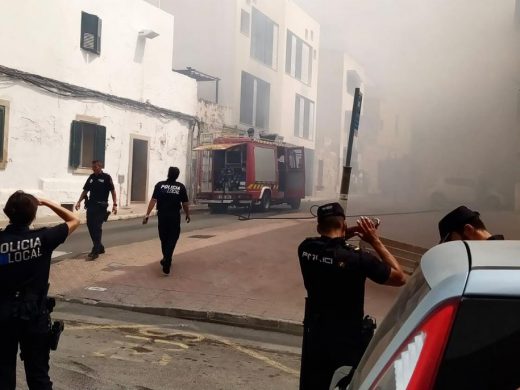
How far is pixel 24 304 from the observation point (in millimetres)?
2262

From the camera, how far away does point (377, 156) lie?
31516 mm

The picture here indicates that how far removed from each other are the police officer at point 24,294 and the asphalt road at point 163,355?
95 cm

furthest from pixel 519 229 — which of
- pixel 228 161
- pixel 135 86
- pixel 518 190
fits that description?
pixel 135 86

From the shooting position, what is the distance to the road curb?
190 inches

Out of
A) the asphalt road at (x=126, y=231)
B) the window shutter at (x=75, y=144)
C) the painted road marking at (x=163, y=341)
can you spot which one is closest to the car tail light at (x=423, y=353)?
the painted road marking at (x=163, y=341)

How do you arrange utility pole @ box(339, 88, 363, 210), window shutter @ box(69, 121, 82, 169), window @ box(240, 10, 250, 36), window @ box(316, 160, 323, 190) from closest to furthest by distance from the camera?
utility pole @ box(339, 88, 363, 210) → window shutter @ box(69, 121, 82, 169) → window @ box(240, 10, 250, 36) → window @ box(316, 160, 323, 190)

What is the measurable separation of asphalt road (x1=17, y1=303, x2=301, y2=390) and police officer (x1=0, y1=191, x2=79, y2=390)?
950mm

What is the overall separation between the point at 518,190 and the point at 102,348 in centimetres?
1550

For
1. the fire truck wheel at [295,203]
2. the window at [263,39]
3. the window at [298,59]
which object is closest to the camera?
the fire truck wheel at [295,203]

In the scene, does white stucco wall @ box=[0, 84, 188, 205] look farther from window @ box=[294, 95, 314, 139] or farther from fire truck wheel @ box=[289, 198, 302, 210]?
window @ box=[294, 95, 314, 139]

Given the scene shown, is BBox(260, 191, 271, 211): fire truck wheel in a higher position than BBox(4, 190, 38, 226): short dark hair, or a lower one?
lower

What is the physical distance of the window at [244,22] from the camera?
63.0ft

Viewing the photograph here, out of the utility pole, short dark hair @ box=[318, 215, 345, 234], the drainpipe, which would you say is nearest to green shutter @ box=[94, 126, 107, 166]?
the drainpipe

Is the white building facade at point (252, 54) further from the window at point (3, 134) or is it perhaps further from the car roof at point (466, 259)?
the car roof at point (466, 259)
